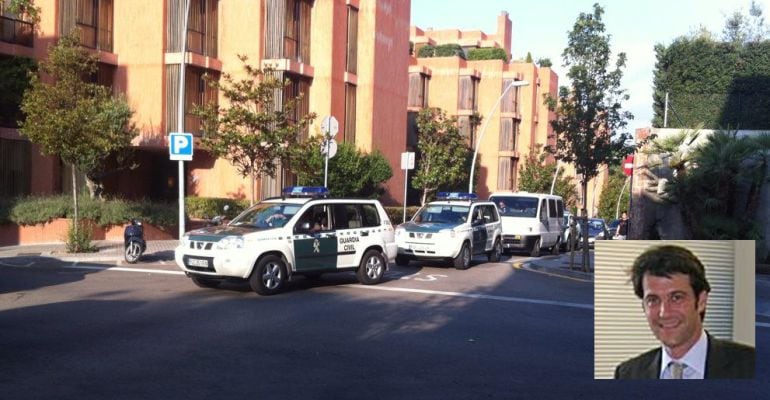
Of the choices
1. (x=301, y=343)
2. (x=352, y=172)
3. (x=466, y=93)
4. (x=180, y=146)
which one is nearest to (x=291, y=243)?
(x=301, y=343)

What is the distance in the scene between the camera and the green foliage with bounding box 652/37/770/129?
101ft

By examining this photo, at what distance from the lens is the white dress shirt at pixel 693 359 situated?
144 inches

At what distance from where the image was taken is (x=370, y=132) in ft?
117

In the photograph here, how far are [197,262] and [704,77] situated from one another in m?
27.7

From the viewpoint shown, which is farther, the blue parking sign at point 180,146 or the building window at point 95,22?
the building window at point 95,22

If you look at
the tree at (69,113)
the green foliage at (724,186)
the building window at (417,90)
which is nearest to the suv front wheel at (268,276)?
the tree at (69,113)

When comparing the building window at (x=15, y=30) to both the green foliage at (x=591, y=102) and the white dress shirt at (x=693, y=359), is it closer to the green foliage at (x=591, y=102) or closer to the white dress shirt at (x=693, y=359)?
the green foliage at (x=591, y=102)

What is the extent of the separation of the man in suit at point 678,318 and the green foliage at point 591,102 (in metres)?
18.7

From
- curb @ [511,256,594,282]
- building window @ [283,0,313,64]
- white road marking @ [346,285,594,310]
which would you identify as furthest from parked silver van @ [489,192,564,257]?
building window @ [283,0,313,64]

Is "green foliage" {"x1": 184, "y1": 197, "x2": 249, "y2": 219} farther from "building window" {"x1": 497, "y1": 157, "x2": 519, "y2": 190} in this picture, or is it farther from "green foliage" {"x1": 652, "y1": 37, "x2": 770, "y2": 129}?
"building window" {"x1": 497, "y1": 157, "x2": 519, "y2": 190}

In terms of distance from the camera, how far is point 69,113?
19062 millimetres

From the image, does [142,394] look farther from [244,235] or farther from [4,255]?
[4,255]

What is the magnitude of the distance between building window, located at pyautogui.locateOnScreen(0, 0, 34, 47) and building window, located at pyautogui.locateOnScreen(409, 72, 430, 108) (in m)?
27.4

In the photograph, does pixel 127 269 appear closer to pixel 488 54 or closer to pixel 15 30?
pixel 15 30
